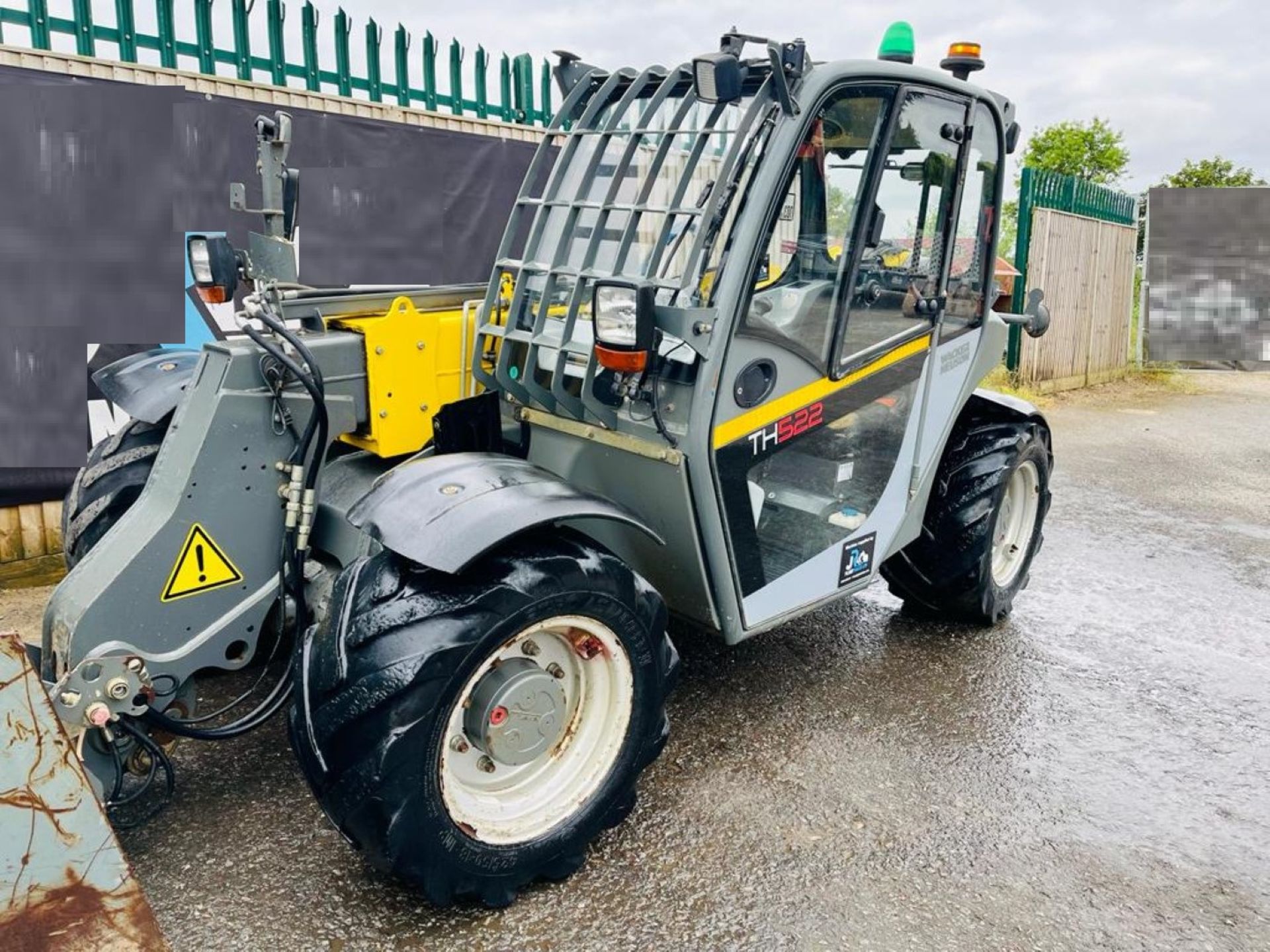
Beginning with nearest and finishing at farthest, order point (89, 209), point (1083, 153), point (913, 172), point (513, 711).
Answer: point (513, 711) < point (913, 172) < point (89, 209) < point (1083, 153)

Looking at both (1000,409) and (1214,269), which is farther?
(1214,269)

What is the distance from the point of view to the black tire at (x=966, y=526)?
4.27 meters

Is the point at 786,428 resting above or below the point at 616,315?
below

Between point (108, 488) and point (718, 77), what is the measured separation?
231cm

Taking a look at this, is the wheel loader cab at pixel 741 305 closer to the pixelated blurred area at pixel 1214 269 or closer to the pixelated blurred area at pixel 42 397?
the pixelated blurred area at pixel 42 397

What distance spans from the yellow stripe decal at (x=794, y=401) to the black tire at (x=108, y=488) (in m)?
1.86

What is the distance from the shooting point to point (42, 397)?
5.04 meters

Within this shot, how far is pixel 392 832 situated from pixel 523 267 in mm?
1684

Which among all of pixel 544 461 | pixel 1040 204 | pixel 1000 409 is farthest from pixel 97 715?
pixel 1040 204

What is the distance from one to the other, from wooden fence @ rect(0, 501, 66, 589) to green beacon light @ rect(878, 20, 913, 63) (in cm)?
422

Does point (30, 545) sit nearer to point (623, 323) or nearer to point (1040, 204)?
point (623, 323)

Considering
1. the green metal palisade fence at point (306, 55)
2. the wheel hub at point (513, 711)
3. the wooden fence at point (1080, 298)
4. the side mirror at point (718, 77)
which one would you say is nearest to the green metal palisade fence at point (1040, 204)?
the wooden fence at point (1080, 298)

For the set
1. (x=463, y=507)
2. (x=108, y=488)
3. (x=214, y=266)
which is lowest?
(x=108, y=488)

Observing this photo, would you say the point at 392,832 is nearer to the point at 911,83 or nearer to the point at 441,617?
the point at 441,617
